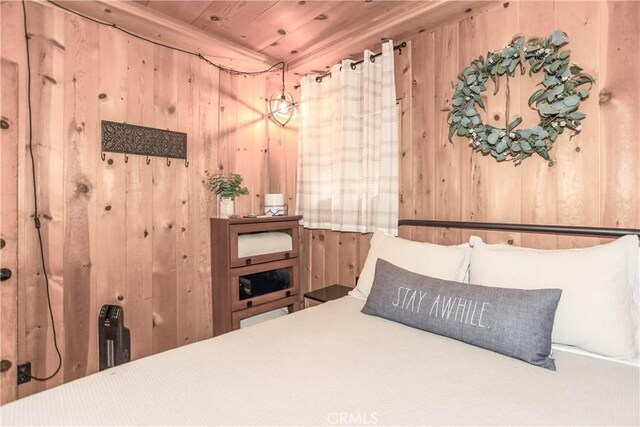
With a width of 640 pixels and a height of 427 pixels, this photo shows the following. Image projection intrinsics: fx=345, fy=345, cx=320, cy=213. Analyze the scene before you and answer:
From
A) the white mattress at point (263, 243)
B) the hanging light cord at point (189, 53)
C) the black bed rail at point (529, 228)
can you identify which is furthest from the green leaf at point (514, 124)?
the hanging light cord at point (189, 53)

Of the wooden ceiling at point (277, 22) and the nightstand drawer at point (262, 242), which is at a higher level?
the wooden ceiling at point (277, 22)

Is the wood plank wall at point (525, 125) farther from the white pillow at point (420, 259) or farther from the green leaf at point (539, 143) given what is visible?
the white pillow at point (420, 259)

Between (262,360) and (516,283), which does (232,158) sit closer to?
(262,360)

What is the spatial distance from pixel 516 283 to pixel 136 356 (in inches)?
88.0

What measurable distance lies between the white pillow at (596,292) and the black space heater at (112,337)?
1955mm

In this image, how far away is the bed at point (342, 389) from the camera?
2.96 feet

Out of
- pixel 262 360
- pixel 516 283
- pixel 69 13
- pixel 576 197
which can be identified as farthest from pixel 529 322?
pixel 69 13

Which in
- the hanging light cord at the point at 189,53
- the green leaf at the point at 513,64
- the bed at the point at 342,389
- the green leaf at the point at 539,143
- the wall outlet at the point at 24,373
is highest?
the hanging light cord at the point at 189,53

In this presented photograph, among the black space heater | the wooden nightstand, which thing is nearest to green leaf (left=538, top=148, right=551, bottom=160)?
the wooden nightstand

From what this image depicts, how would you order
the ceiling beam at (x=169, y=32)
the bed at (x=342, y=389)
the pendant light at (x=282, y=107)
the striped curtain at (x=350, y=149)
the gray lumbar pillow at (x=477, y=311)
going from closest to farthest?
the bed at (x=342, y=389), the gray lumbar pillow at (x=477, y=311), the ceiling beam at (x=169, y=32), the striped curtain at (x=350, y=149), the pendant light at (x=282, y=107)

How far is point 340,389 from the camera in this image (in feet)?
3.41

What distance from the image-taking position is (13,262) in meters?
1.68

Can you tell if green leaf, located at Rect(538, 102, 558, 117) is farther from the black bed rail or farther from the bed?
the bed

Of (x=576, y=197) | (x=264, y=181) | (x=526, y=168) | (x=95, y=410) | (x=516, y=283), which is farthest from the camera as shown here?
(x=264, y=181)
